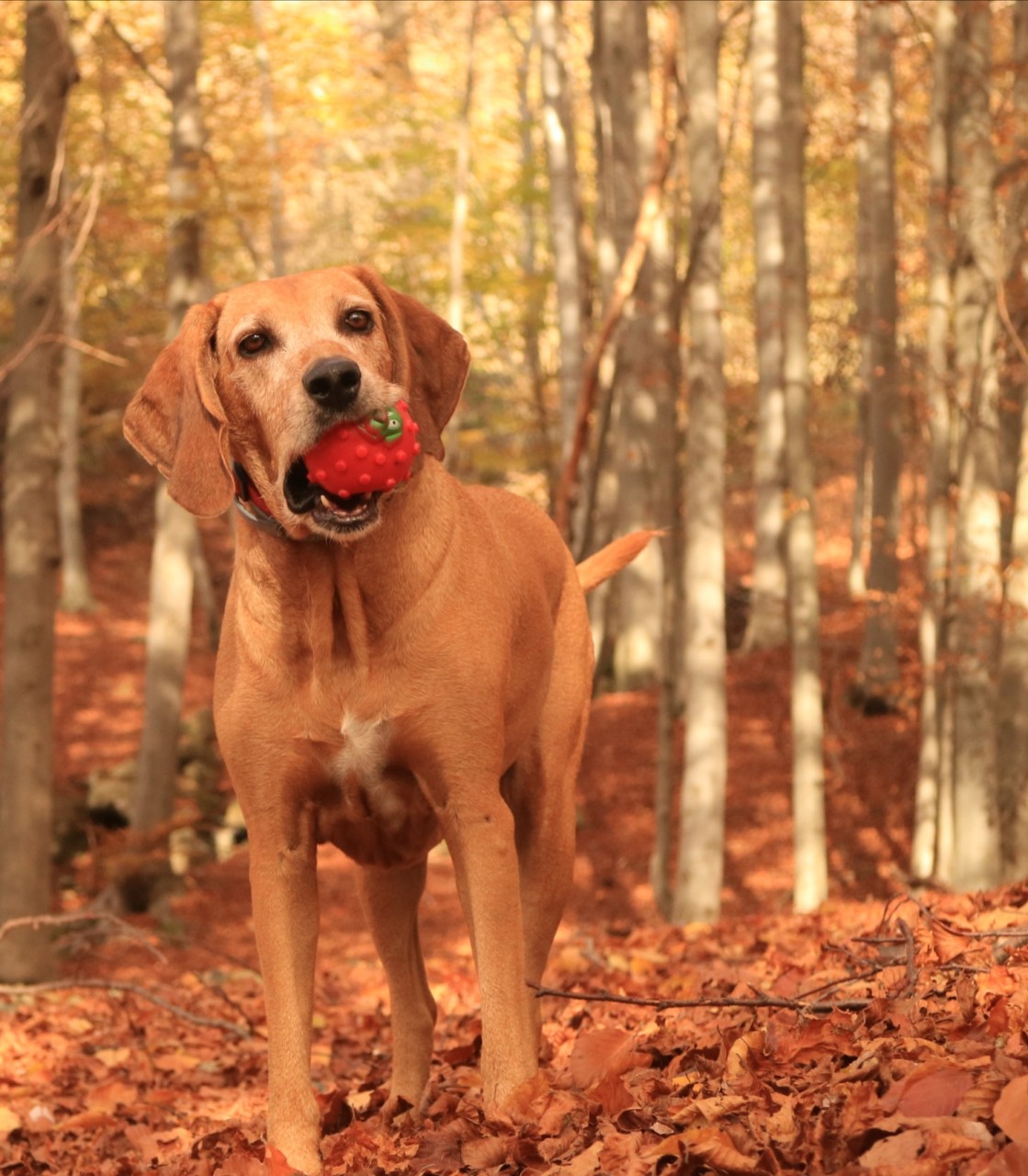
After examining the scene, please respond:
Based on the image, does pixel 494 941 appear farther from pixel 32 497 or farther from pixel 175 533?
pixel 175 533

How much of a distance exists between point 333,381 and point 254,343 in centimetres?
42

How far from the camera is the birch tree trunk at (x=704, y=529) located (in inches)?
504

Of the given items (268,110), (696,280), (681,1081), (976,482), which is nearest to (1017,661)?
(976,482)

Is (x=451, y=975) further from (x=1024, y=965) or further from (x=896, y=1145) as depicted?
(x=896, y=1145)

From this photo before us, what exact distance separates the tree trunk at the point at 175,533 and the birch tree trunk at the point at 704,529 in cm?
469

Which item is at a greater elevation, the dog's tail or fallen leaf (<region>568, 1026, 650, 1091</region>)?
the dog's tail

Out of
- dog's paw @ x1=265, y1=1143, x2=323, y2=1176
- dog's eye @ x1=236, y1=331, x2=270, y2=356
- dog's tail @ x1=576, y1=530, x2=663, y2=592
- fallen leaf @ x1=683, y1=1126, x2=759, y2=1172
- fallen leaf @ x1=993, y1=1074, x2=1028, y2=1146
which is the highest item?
dog's eye @ x1=236, y1=331, x2=270, y2=356

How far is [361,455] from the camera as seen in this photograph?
14.0 feet

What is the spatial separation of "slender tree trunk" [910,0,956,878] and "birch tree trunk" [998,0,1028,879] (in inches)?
24.8

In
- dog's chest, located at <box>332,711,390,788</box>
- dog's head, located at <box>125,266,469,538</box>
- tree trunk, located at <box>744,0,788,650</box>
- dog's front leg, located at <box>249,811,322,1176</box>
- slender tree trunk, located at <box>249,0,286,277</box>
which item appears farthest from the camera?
slender tree trunk, located at <box>249,0,286,277</box>

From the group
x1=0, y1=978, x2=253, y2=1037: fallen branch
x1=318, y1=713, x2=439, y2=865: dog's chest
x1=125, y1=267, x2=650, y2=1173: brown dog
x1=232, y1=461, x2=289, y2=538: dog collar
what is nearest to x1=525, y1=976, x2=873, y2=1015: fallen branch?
x1=125, y1=267, x2=650, y2=1173: brown dog

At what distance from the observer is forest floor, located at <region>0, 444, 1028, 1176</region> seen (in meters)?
3.43

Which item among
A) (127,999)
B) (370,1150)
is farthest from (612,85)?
(370,1150)

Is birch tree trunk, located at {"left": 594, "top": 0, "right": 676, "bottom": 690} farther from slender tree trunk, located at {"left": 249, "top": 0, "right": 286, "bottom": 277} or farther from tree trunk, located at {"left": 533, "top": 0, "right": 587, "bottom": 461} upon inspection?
slender tree trunk, located at {"left": 249, "top": 0, "right": 286, "bottom": 277}
